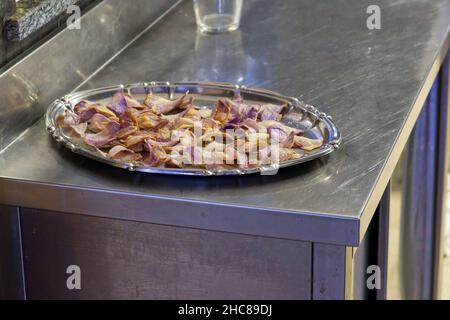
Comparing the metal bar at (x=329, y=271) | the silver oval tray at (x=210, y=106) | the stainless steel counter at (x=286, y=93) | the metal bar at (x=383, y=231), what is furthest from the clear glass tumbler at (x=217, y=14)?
the metal bar at (x=329, y=271)

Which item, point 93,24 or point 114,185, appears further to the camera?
point 93,24

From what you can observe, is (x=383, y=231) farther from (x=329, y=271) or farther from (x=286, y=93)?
(x=329, y=271)

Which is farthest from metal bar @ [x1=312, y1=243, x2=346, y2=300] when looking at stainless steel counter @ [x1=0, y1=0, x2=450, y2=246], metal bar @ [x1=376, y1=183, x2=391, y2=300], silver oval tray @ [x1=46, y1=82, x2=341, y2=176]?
metal bar @ [x1=376, y1=183, x2=391, y2=300]

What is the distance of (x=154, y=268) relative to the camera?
1405 mm

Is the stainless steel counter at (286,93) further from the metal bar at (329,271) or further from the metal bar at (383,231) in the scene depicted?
the metal bar at (383,231)

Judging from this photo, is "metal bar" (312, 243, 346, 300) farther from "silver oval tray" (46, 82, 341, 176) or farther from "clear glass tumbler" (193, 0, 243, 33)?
"clear glass tumbler" (193, 0, 243, 33)

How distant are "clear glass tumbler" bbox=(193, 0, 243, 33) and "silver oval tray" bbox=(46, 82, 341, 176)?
372mm

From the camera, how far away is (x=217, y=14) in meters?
2.03

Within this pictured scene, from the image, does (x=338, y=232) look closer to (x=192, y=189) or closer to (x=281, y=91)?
(x=192, y=189)

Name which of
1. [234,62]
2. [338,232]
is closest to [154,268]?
[338,232]

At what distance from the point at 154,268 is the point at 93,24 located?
55 centimetres

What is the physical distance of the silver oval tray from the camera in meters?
1.37

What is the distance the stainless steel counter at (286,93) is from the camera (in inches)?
51.8

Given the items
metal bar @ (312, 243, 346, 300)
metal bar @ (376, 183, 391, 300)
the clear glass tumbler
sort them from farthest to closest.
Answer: the clear glass tumbler < metal bar @ (376, 183, 391, 300) < metal bar @ (312, 243, 346, 300)
